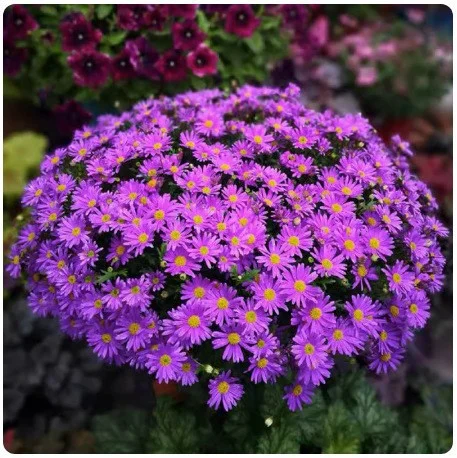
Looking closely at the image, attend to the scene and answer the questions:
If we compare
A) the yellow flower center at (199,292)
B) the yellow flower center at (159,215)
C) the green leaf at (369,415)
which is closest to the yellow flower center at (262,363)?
the yellow flower center at (199,292)

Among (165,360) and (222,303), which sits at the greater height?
(222,303)

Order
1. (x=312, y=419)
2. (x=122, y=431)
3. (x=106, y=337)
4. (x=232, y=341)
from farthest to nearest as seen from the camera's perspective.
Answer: (x=122, y=431)
(x=312, y=419)
(x=106, y=337)
(x=232, y=341)

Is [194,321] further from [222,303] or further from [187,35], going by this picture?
[187,35]

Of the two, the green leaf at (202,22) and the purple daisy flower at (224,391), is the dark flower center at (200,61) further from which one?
the purple daisy flower at (224,391)

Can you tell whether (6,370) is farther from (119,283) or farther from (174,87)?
(174,87)

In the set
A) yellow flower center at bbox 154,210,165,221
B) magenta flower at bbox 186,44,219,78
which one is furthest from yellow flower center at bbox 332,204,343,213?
magenta flower at bbox 186,44,219,78

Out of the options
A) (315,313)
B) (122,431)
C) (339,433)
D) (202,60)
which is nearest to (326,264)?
(315,313)
